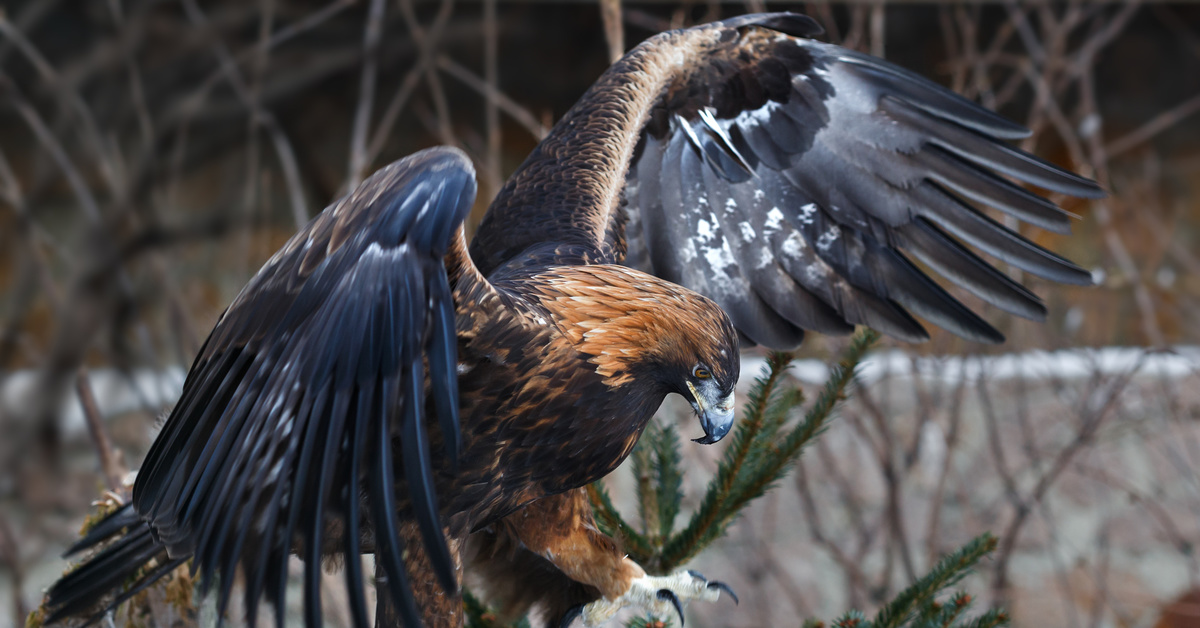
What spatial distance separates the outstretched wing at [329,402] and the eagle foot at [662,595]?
1.31ft

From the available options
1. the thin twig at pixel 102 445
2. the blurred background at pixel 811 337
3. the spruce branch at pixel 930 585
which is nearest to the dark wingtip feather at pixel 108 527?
the thin twig at pixel 102 445

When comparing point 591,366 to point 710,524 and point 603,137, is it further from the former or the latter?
point 603,137

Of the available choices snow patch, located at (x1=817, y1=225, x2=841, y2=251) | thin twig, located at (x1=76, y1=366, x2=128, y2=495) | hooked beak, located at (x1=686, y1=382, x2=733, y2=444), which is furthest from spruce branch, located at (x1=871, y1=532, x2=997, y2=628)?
thin twig, located at (x1=76, y1=366, x2=128, y2=495)

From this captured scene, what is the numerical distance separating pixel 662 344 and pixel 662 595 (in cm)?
39

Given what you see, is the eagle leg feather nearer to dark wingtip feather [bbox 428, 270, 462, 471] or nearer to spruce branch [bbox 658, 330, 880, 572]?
spruce branch [bbox 658, 330, 880, 572]

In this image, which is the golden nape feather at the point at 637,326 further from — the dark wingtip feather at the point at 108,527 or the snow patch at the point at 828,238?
the dark wingtip feather at the point at 108,527

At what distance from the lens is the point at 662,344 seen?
1062 millimetres

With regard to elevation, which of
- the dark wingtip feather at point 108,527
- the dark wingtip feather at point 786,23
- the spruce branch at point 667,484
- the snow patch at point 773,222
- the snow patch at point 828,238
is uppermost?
→ the dark wingtip feather at point 786,23

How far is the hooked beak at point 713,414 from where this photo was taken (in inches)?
41.3

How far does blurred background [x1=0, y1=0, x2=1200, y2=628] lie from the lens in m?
3.18

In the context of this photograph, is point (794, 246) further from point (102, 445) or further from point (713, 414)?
point (102, 445)

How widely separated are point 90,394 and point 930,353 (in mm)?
2276

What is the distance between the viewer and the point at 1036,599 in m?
3.70

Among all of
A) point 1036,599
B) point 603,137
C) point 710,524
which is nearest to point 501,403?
point 710,524
